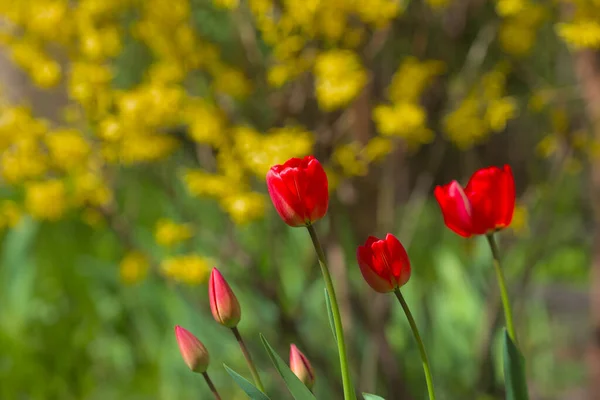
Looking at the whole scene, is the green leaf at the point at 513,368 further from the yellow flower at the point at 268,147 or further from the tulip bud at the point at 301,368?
the yellow flower at the point at 268,147

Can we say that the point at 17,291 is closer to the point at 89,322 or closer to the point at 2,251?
the point at 89,322

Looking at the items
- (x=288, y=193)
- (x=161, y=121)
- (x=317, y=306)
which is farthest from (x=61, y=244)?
(x=288, y=193)

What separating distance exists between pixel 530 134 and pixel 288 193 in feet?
4.31

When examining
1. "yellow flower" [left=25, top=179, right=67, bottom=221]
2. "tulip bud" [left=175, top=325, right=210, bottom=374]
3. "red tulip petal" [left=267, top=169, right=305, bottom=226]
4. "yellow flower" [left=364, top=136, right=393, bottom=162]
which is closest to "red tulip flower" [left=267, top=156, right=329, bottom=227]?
"red tulip petal" [left=267, top=169, right=305, bottom=226]

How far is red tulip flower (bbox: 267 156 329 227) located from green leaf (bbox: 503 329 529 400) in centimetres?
14

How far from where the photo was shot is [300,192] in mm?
372

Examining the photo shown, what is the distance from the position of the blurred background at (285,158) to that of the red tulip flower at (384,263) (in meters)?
0.52

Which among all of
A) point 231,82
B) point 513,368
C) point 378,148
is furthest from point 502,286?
point 231,82

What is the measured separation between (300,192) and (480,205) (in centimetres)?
13

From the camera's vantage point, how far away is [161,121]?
103 centimetres

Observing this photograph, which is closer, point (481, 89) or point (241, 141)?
point (241, 141)

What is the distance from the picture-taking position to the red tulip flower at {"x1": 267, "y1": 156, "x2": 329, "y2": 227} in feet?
1.22

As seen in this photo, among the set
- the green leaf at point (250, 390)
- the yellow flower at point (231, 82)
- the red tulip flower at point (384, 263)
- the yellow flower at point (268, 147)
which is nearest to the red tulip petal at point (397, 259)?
the red tulip flower at point (384, 263)

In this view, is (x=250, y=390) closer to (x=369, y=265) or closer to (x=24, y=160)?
(x=369, y=265)
